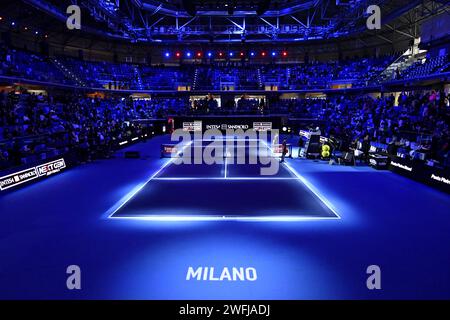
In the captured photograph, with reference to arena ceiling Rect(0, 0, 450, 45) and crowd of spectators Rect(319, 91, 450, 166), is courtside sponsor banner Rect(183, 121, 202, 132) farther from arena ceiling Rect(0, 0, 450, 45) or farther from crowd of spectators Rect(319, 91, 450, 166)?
crowd of spectators Rect(319, 91, 450, 166)

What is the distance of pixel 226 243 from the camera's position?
923cm

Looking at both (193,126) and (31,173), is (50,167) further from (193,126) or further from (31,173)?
(193,126)

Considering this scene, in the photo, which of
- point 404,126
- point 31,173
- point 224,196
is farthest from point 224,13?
point 224,196

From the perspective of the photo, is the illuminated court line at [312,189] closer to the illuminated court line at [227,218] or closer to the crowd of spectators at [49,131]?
the illuminated court line at [227,218]

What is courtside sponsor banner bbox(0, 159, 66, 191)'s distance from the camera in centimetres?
1496

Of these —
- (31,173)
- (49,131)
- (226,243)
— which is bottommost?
(226,243)

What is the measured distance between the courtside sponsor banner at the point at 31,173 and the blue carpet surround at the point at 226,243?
1.53ft

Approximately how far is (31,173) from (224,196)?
9.65 metres

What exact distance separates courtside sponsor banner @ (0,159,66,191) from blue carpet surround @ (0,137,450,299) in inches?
18.3

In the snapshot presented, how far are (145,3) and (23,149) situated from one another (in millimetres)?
29967

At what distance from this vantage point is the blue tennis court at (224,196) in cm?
1177

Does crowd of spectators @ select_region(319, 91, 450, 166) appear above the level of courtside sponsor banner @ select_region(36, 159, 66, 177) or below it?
above

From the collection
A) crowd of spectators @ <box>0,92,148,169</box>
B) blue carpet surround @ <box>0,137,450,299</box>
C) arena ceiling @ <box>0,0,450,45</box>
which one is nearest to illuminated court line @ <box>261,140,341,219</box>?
blue carpet surround @ <box>0,137,450,299</box>
